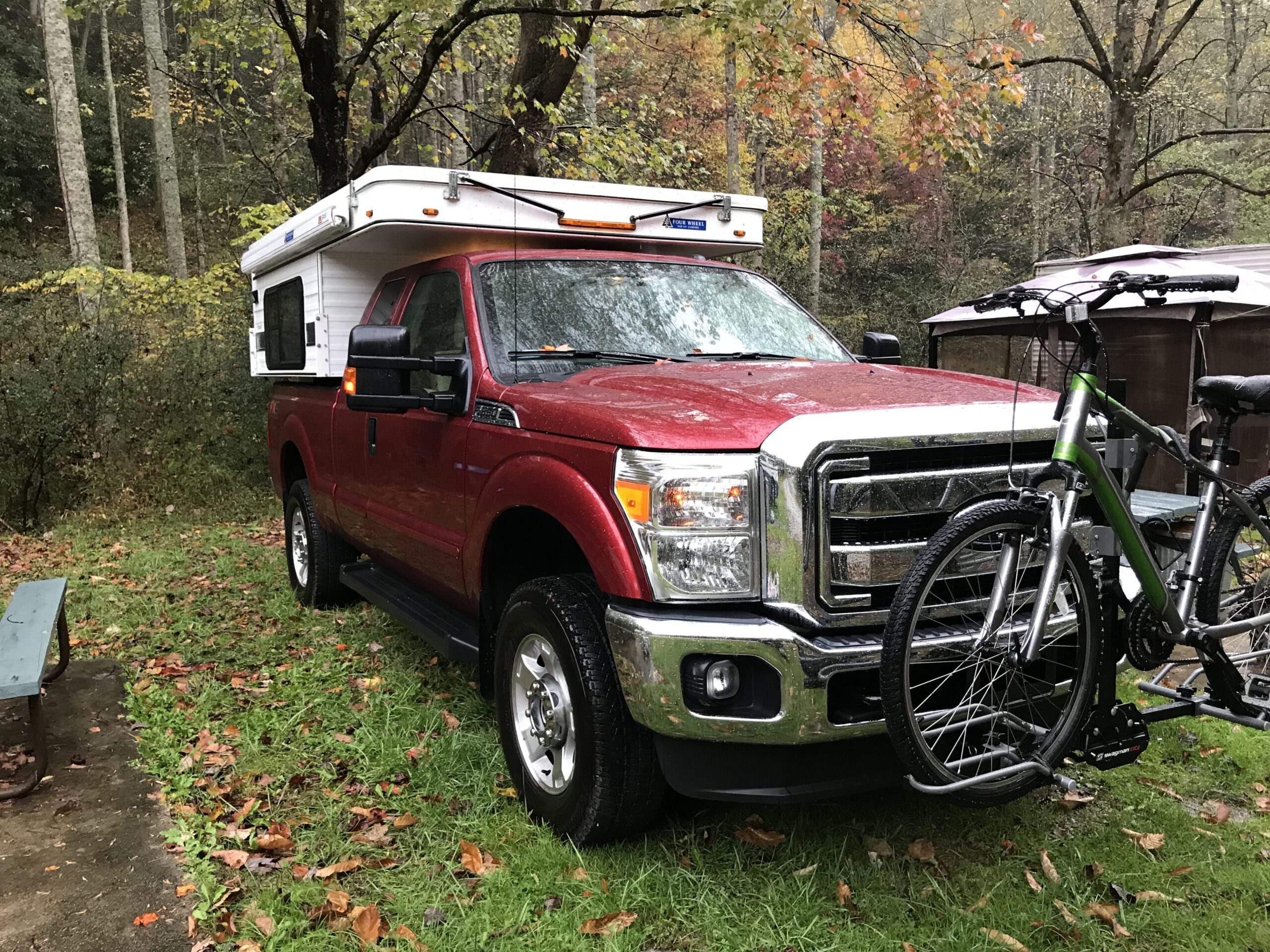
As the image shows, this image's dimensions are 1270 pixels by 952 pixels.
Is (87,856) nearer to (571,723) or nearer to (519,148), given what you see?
(571,723)

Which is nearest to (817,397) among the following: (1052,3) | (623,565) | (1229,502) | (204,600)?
(623,565)

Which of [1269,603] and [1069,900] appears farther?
[1269,603]

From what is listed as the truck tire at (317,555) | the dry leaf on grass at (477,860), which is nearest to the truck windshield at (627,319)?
the dry leaf on grass at (477,860)

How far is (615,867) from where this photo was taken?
319cm

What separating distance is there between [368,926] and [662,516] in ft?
5.12

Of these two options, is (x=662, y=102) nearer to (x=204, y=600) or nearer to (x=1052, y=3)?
(x=1052, y=3)

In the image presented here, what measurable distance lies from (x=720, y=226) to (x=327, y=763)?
3.48 metres

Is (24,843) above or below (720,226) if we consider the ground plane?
below

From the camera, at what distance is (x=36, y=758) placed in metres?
3.86

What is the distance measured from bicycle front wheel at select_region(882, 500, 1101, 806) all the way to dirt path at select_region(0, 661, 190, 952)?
7.48 feet

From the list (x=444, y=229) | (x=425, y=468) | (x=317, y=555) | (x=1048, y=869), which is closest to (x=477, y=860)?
(x=425, y=468)

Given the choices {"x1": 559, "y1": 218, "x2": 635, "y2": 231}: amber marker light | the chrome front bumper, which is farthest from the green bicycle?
{"x1": 559, "y1": 218, "x2": 635, "y2": 231}: amber marker light

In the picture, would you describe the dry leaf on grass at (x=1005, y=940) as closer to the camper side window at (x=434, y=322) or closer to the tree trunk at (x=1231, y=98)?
the camper side window at (x=434, y=322)

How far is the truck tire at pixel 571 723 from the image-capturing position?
3053 mm
